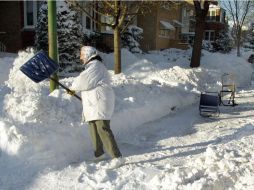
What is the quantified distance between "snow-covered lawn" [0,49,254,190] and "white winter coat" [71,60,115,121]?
2.35 ft

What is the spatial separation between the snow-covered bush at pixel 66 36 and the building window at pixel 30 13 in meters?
3.65

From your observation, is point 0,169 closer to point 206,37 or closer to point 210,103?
point 210,103

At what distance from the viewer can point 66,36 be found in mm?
15445

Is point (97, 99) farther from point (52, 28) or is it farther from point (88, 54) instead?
point (52, 28)

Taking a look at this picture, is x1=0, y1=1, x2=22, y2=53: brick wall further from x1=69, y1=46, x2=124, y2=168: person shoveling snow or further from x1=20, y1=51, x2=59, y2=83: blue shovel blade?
x1=69, y1=46, x2=124, y2=168: person shoveling snow

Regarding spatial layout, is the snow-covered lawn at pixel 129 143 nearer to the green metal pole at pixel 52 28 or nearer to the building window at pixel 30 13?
the green metal pole at pixel 52 28

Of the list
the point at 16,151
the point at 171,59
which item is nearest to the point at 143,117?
the point at 16,151

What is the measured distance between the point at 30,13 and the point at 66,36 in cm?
533

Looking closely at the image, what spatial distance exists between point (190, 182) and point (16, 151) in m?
2.33

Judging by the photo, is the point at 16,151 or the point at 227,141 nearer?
the point at 16,151

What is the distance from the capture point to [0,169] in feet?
18.1

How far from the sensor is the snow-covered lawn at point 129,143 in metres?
5.21

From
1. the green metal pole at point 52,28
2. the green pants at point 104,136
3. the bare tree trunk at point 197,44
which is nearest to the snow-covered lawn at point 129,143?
the green pants at point 104,136

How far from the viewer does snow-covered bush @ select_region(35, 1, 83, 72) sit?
15234 millimetres
